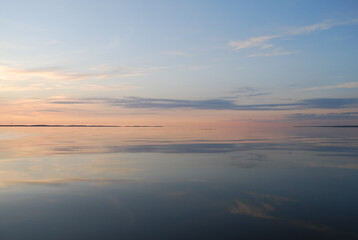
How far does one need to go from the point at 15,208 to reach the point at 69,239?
10.5 ft

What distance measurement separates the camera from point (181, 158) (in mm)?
18906

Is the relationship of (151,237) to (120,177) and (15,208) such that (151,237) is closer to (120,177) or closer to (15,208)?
(15,208)

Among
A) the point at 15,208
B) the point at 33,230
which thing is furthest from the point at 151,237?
the point at 15,208

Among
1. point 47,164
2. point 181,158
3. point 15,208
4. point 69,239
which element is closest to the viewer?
point 69,239

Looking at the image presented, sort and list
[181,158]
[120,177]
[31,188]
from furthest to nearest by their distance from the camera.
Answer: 1. [181,158]
2. [120,177]
3. [31,188]

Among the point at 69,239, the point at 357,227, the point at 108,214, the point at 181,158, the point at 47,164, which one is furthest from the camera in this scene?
the point at 181,158

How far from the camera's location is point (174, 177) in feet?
42.9

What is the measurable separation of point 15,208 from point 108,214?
9.54ft

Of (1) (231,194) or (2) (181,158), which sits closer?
(1) (231,194)

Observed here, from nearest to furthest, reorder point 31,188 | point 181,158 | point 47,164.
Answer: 1. point 31,188
2. point 47,164
3. point 181,158

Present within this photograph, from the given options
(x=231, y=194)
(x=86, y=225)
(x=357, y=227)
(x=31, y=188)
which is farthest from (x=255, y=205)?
(x=31, y=188)

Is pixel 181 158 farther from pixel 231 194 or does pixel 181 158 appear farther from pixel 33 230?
pixel 33 230

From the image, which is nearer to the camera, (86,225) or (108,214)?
(86,225)

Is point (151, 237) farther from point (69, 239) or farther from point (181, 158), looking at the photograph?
point (181, 158)
